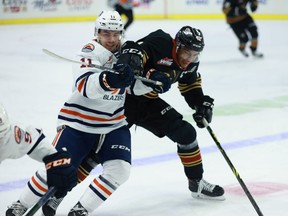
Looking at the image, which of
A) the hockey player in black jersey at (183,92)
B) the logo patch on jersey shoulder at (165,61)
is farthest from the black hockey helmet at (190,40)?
the logo patch on jersey shoulder at (165,61)

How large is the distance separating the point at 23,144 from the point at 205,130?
3.16 m

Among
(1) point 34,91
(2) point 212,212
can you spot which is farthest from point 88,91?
(1) point 34,91

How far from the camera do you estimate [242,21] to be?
1059cm

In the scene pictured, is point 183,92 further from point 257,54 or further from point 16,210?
point 257,54

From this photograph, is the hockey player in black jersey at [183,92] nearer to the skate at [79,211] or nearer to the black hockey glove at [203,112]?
the black hockey glove at [203,112]

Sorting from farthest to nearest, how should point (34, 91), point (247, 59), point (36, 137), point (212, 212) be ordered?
1. point (247, 59)
2. point (34, 91)
3. point (212, 212)
4. point (36, 137)

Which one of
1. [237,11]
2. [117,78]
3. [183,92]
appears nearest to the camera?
[117,78]

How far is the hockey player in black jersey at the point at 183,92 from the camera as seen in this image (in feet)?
12.9

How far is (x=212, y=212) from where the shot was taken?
4.06 metres

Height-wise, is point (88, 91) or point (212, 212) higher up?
point (88, 91)

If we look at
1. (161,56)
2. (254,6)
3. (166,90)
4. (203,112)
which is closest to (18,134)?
(166,90)

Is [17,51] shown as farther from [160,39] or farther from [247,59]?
[160,39]

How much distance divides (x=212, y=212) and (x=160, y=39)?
0.98 m

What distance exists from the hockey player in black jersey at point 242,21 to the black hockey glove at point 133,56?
22.4ft
